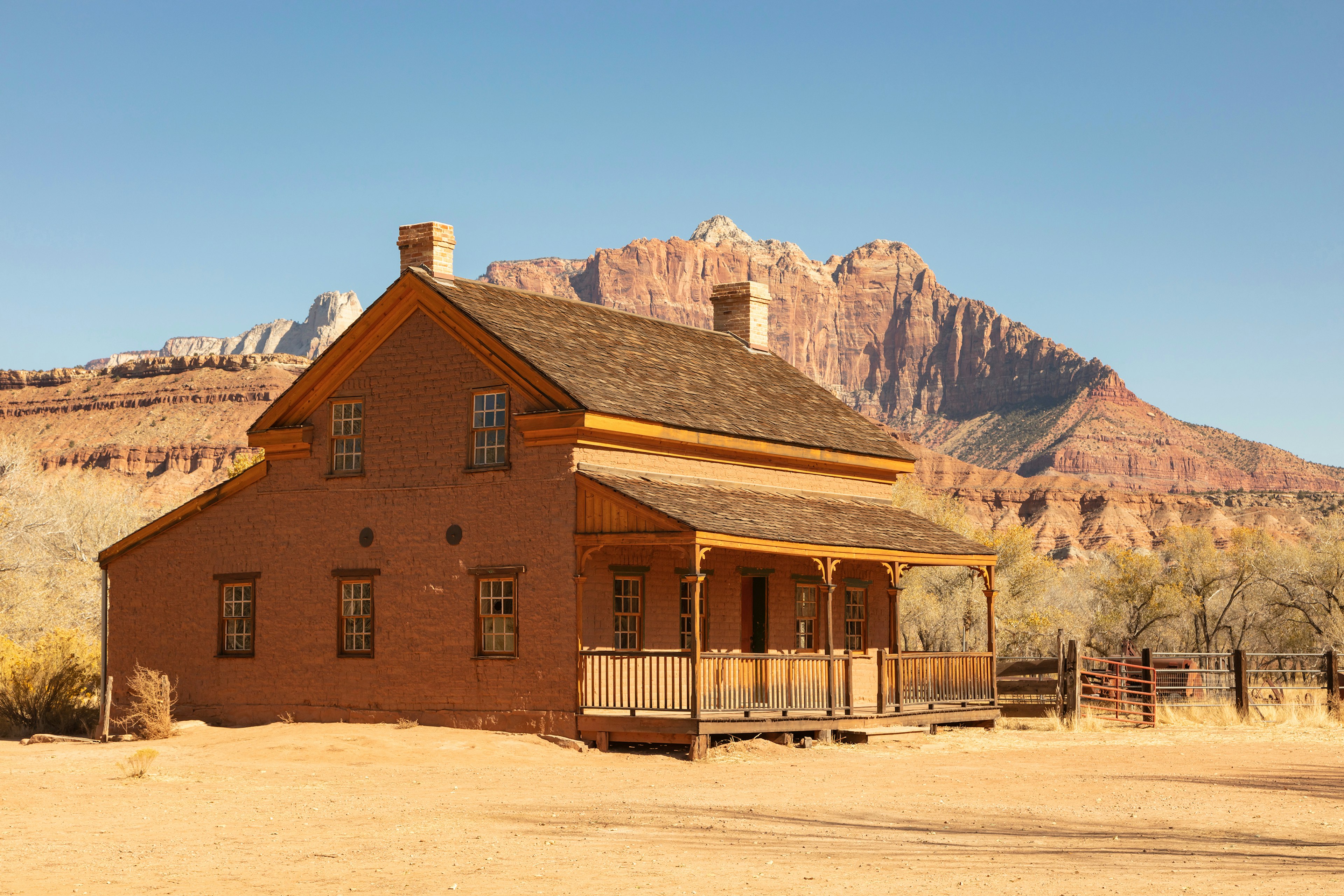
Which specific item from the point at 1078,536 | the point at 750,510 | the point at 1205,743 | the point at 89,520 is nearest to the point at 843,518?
the point at 750,510

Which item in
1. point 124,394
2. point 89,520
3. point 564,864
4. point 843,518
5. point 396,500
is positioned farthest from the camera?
point 124,394

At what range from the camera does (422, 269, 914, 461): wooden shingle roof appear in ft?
74.6

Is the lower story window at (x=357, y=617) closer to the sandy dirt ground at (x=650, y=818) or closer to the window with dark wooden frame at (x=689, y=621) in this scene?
the sandy dirt ground at (x=650, y=818)

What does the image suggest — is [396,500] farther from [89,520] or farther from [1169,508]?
[1169,508]

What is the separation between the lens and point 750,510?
73.9 ft

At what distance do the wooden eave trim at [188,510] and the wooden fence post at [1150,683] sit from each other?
17.0m

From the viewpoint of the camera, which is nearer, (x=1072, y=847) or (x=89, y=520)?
(x=1072, y=847)

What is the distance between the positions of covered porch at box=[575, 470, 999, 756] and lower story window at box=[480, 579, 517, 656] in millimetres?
1177

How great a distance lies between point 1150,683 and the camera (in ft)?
93.8

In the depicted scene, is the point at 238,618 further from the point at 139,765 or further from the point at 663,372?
the point at 663,372

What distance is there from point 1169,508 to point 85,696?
120776mm

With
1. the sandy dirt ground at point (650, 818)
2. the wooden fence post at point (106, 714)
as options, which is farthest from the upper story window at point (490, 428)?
the wooden fence post at point (106, 714)

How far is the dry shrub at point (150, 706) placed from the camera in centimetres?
2309

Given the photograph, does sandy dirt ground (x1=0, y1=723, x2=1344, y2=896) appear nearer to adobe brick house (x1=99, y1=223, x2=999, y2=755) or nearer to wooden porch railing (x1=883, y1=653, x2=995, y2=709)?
adobe brick house (x1=99, y1=223, x2=999, y2=755)
